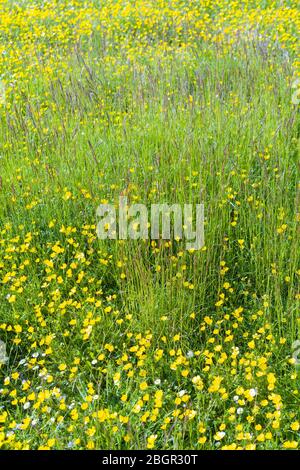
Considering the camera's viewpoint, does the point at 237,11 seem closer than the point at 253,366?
No

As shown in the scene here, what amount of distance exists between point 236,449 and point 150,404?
1.67ft

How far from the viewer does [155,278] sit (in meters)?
3.46

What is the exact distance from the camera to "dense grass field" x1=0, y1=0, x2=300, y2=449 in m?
2.82

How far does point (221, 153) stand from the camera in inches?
164

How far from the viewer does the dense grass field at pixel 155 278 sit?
2.82 meters

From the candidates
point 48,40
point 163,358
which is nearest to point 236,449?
point 163,358

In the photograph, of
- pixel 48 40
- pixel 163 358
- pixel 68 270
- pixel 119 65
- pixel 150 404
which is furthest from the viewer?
pixel 48 40

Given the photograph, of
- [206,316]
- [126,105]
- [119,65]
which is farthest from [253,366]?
[119,65]

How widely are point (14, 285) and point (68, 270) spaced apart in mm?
311

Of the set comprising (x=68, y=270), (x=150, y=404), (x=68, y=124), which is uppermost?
(x=68, y=124)

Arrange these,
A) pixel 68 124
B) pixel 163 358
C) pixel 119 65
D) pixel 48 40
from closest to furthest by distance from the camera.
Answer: pixel 163 358 → pixel 68 124 → pixel 119 65 → pixel 48 40

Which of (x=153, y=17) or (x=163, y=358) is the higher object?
(x=153, y=17)

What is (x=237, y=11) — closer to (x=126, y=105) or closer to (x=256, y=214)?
(x=126, y=105)

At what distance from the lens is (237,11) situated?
23.8 ft
